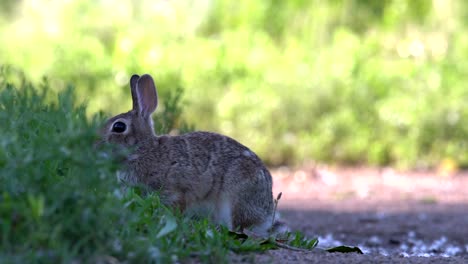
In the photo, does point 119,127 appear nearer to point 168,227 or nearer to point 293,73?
point 168,227

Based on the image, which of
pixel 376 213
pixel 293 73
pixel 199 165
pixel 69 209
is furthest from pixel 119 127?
pixel 293 73

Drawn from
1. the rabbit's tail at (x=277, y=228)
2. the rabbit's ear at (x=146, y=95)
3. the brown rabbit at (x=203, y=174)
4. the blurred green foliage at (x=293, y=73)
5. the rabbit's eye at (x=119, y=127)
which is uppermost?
the blurred green foliage at (x=293, y=73)

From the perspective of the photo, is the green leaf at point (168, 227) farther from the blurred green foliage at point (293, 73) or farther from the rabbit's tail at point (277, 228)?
the blurred green foliage at point (293, 73)

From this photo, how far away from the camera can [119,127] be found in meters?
5.57

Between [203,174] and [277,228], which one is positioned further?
[277,228]

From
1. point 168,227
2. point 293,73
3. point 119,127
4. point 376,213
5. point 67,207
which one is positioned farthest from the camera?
point 293,73

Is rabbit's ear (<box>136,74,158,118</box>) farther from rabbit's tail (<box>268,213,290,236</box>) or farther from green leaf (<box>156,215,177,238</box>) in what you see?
green leaf (<box>156,215,177,238</box>)

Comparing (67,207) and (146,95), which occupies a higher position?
(146,95)

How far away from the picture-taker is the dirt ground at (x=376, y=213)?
4.85 meters

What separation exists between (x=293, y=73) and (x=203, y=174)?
943cm

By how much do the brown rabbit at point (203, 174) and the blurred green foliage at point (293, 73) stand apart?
24.2ft

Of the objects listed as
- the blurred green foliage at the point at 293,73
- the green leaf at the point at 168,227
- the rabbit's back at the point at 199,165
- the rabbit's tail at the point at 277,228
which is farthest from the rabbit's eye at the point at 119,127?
the blurred green foliage at the point at 293,73

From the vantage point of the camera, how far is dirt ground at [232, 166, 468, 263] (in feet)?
15.9

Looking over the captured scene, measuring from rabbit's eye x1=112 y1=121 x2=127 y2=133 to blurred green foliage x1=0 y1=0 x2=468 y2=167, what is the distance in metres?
7.30
